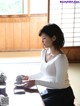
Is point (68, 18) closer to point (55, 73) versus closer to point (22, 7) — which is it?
point (22, 7)

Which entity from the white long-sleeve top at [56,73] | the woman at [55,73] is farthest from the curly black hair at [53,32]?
the white long-sleeve top at [56,73]

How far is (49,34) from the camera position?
210 centimetres

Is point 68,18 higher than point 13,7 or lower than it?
lower

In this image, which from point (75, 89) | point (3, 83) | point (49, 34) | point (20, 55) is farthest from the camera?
point (20, 55)

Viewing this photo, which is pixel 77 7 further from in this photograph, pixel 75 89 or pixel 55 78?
pixel 55 78

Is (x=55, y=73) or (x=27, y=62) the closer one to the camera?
(x=55, y=73)

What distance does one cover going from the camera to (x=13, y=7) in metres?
5.74

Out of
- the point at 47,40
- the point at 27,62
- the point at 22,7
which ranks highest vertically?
the point at 22,7

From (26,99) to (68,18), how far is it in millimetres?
3279

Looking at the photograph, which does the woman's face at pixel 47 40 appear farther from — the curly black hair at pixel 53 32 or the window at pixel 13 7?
the window at pixel 13 7

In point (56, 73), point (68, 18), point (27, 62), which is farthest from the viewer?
point (68, 18)

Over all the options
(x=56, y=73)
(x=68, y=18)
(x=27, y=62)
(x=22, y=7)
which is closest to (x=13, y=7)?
(x=22, y=7)

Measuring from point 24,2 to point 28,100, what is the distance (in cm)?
433

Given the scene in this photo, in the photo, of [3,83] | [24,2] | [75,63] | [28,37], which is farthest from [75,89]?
[24,2]
